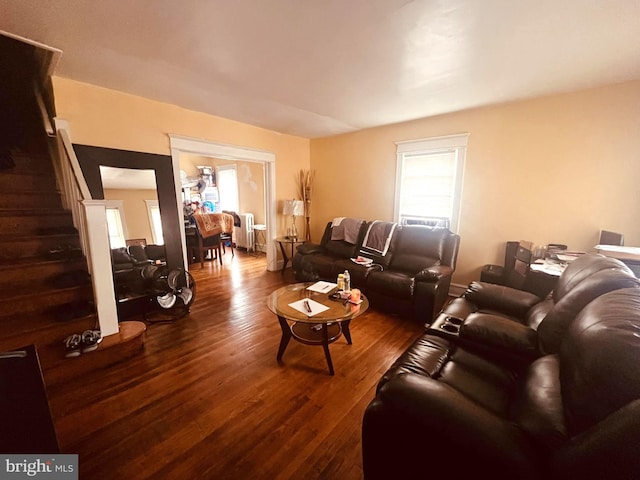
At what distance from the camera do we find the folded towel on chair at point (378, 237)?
3525 millimetres

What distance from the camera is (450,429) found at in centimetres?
82

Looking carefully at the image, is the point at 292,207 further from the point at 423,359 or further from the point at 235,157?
the point at 423,359

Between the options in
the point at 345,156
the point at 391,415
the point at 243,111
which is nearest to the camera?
the point at 391,415

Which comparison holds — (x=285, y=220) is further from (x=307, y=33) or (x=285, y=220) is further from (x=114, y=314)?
(x=307, y=33)

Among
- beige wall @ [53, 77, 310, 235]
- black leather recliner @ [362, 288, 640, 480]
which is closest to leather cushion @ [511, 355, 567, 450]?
black leather recliner @ [362, 288, 640, 480]

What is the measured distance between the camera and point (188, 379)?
1.93 meters

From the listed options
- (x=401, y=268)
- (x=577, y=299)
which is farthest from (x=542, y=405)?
(x=401, y=268)

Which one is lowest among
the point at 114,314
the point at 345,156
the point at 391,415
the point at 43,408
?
the point at 114,314

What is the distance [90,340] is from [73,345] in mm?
99

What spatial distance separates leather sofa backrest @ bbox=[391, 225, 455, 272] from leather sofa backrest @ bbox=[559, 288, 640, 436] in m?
2.13

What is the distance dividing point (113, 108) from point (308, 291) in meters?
2.87

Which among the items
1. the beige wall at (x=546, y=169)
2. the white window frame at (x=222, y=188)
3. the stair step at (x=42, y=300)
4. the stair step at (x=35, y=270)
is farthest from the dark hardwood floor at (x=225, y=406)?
the white window frame at (x=222, y=188)

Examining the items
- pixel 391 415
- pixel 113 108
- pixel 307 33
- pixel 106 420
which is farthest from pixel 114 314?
pixel 307 33

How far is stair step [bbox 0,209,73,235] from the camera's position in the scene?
2.41m
